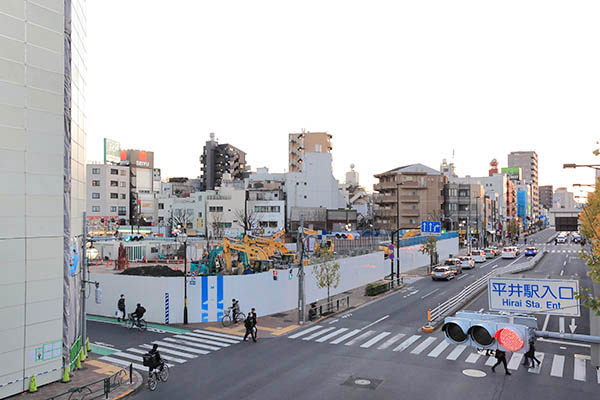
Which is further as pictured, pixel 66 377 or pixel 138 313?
pixel 138 313

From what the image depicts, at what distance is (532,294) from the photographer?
29.7ft

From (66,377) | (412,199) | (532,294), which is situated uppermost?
(412,199)

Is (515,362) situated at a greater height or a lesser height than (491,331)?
lesser

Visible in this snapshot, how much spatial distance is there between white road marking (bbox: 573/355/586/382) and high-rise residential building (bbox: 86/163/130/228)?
9379 centimetres

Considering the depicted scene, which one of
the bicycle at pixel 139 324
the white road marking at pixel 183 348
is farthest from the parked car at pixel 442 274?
the white road marking at pixel 183 348

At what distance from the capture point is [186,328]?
26.8 m

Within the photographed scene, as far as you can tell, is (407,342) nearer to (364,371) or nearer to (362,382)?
(364,371)

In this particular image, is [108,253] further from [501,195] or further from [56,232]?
[501,195]

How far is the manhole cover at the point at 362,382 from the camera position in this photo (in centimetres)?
1673

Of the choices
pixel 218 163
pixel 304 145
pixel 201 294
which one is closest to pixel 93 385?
pixel 201 294

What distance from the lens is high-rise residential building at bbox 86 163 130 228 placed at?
102 m

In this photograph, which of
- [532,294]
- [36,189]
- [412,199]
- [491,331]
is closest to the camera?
[491,331]

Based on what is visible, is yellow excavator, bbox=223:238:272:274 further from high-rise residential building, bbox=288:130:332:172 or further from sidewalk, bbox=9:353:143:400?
high-rise residential building, bbox=288:130:332:172

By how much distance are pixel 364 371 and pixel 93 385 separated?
10.8 metres
